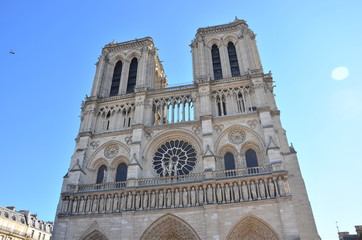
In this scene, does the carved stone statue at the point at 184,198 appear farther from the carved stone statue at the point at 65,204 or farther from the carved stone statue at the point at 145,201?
the carved stone statue at the point at 65,204

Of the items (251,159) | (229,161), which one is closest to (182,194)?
(229,161)

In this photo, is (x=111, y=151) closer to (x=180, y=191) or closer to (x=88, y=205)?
(x=88, y=205)

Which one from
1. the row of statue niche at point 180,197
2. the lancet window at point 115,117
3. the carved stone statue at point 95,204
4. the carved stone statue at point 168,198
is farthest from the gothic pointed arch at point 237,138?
the carved stone statue at point 95,204

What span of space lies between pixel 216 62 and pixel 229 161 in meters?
10.5

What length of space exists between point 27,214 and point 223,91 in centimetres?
3085

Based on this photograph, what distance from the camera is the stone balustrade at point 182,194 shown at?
17219mm

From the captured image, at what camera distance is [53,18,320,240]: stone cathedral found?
55.5 ft

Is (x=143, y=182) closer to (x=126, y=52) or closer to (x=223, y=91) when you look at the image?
(x=223, y=91)

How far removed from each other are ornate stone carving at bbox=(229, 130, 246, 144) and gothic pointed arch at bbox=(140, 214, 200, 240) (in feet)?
22.7

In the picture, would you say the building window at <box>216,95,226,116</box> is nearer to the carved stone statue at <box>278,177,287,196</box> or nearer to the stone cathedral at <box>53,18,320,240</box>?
the stone cathedral at <box>53,18,320,240</box>

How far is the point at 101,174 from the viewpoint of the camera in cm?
2188

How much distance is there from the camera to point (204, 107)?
22031 millimetres

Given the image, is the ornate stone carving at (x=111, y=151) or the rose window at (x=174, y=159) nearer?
the rose window at (x=174, y=159)

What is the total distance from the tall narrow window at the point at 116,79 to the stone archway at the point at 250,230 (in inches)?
647
